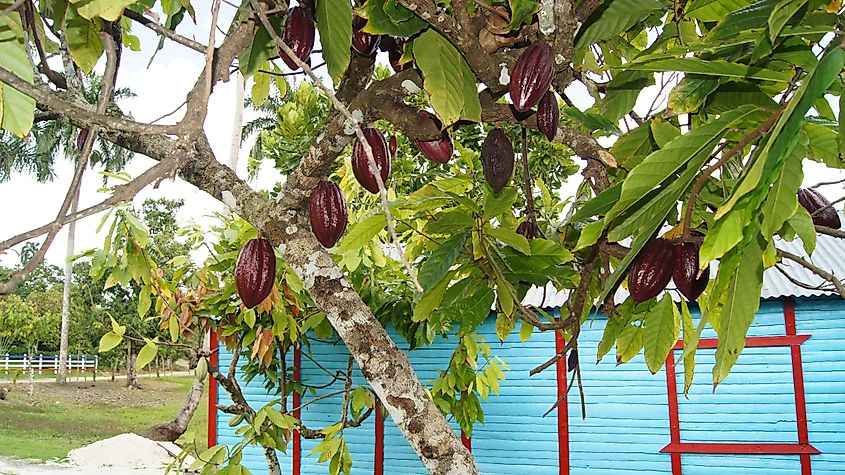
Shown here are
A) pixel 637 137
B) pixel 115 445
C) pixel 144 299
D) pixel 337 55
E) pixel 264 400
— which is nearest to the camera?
pixel 337 55

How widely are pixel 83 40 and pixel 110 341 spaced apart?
142 centimetres

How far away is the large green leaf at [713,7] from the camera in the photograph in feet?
3.00

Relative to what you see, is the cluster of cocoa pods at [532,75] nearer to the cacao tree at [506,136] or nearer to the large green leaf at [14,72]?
the cacao tree at [506,136]

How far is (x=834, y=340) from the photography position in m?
4.07

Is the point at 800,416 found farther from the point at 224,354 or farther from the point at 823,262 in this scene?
the point at 224,354

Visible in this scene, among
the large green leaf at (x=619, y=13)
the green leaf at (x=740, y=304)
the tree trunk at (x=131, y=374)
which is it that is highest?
the large green leaf at (x=619, y=13)

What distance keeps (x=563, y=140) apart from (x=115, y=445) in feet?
47.4

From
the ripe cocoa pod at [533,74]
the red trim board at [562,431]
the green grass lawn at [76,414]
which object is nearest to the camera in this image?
the ripe cocoa pod at [533,74]

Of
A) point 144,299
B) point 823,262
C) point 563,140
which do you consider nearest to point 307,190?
point 563,140

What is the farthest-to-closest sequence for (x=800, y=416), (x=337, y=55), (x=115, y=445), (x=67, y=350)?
1. (x=67, y=350)
2. (x=115, y=445)
3. (x=800, y=416)
4. (x=337, y=55)

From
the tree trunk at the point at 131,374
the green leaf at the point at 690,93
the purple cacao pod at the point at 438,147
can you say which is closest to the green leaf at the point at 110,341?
the purple cacao pod at the point at 438,147

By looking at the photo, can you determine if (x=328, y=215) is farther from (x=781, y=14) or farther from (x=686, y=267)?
(x=781, y=14)

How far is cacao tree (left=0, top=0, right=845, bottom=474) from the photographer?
0.62 m

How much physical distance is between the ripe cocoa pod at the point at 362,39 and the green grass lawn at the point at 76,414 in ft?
47.7
